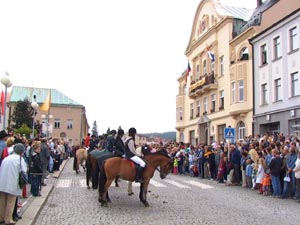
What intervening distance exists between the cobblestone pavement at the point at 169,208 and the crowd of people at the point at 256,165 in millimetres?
850

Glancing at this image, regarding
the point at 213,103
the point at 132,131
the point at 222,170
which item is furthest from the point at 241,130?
the point at 132,131

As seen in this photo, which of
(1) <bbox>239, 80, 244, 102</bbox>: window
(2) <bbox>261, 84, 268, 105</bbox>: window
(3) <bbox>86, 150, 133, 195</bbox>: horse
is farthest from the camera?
(1) <bbox>239, 80, 244, 102</bbox>: window

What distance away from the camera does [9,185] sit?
883cm

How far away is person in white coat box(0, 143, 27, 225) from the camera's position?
8836 mm

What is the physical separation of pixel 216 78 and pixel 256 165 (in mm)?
24827

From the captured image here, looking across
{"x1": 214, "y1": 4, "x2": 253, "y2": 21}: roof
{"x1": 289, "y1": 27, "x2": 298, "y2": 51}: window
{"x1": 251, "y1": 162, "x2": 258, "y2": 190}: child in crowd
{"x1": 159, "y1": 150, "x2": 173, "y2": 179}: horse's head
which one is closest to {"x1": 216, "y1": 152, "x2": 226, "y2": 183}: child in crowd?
{"x1": 251, "y1": 162, "x2": 258, "y2": 190}: child in crowd

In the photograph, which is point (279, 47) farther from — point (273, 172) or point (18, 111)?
point (18, 111)

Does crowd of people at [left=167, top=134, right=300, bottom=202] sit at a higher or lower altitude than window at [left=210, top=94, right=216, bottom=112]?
lower

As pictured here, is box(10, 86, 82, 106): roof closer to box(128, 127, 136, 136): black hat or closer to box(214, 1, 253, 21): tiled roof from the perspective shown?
box(214, 1, 253, 21): tiled roof

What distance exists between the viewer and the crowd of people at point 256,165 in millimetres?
15867

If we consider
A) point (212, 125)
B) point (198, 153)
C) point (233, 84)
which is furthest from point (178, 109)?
point (198, 153)

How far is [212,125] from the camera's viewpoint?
4316 cm

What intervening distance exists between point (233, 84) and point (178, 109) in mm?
17786

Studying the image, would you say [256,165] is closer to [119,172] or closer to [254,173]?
[254,173]
